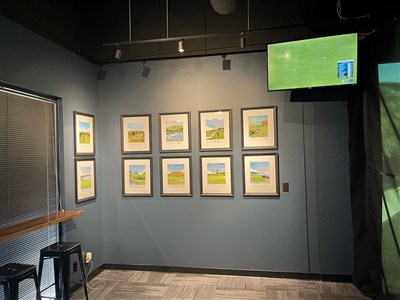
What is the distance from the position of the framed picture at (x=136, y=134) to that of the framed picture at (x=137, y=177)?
153 millimetres

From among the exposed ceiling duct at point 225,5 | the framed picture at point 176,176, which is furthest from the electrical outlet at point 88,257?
the exposed ceiling duct at point 225,5

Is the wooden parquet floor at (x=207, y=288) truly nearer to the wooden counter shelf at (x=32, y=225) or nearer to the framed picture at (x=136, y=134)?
the wooden counter shelf at (x=32, y=225)

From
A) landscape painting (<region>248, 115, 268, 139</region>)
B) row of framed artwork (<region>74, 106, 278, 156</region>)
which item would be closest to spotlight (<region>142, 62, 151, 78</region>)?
row of framed artwork (<region>74, 106, 278, 156</region>)

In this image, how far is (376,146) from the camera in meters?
2.53

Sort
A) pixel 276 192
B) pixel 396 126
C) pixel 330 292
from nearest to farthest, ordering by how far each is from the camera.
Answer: pixel 396 126
pixel 330 292
pixel 276 192

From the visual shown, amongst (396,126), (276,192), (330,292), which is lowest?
(330,292)

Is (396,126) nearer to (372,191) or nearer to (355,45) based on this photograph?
(372,191)

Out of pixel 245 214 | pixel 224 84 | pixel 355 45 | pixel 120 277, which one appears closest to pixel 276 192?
pixel 245 214

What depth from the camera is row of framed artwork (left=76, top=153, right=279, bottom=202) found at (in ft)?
11.4

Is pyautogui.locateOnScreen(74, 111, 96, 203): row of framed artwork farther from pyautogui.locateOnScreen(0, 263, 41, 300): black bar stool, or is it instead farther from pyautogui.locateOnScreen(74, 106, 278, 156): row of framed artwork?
pyautogui.locateOnScreen(0, 263, 41, 300): black bar stool

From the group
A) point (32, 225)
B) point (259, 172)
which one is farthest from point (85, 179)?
point (259, 172)

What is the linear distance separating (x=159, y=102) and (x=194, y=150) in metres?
0.83

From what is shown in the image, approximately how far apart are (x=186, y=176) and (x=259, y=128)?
1.15m

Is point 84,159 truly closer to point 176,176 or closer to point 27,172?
point 27,172
